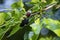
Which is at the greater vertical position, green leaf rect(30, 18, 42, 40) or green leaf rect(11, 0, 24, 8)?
green leaf rect(11, 0, 24, 8)

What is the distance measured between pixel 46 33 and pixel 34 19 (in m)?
0.08

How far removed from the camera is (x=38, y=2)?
418 mm

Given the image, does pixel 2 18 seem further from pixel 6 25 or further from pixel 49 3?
pixel 49 3

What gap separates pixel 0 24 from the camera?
0.41m

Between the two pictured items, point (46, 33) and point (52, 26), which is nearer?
point (52, 26)

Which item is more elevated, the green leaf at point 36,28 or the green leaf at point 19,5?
the green leaf at point 19,5

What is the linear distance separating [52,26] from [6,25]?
12 centimetres

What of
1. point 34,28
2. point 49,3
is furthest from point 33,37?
point 49,3

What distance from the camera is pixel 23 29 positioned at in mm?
430

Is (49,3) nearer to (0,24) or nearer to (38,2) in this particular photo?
(38,2)

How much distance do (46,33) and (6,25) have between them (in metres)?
0.13

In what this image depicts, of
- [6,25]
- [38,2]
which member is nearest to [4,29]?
[6,25]

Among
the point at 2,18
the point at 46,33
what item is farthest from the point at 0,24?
the point at 46,33

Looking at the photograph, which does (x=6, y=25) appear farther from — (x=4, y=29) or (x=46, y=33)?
(x=46, y=33)
